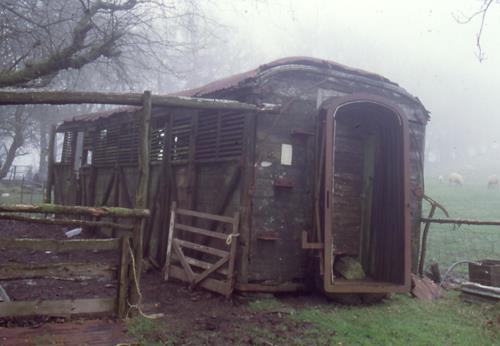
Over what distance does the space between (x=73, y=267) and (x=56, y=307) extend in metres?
0.45

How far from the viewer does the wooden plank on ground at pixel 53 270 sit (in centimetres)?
493

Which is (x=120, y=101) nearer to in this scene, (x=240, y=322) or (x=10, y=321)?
(x=10, y=321)

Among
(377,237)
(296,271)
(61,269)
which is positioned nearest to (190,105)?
(61,269)

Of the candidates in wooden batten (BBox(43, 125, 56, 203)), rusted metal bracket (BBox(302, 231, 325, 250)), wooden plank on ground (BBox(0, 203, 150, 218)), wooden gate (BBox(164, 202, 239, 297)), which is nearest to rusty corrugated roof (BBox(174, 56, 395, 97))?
wooden gate (BBox(164, 202, 239, 297))

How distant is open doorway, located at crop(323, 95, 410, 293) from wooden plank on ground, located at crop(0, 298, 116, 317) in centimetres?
391

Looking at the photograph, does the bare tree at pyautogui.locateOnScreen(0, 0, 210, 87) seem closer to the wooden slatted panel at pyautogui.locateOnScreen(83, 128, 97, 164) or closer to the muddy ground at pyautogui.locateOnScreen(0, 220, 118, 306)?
the wooden slatted panel at pyautogui.locateOnScreen(83, 128, 97, 164)

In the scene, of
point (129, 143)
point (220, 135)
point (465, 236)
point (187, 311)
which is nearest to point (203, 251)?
point (187, 311)

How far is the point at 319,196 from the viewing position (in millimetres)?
7602

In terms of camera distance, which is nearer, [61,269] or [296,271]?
[61,269]

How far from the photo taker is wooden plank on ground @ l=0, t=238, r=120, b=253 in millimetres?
4926

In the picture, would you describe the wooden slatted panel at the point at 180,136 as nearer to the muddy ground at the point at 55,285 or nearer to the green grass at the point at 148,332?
the muddy ground at the point at 55,285

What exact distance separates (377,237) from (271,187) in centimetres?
242

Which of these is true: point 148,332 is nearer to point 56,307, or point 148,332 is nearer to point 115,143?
point 56,307

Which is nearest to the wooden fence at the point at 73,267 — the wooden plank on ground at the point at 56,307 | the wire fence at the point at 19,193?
the wooden plank on ground at the point at 56,307
